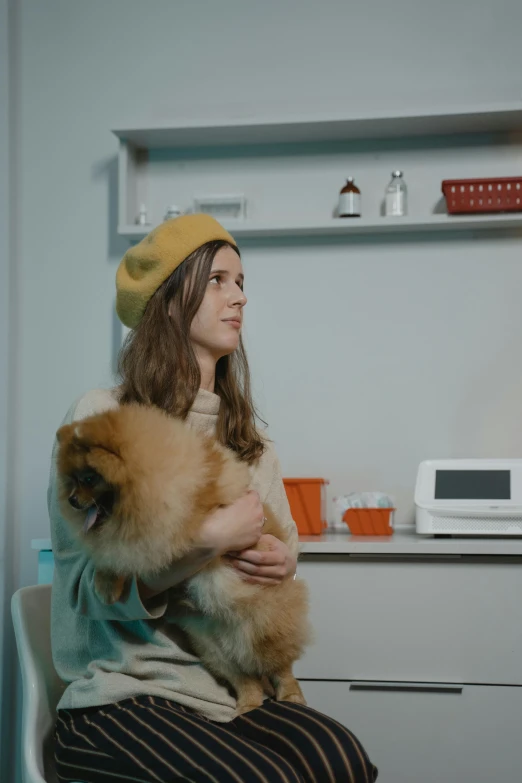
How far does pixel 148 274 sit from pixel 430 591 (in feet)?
3.81

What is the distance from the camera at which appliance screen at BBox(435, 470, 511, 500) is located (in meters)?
2.35

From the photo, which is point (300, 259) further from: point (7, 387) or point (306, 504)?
point (7, 387)

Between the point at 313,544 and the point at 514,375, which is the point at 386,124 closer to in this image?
the point at 514,375

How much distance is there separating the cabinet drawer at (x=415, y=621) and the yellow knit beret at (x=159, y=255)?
951mm

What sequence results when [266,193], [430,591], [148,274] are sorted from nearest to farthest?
1. [148,274]
2. [430,591]
3. [266,193]

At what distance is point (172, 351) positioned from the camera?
5.23 ft

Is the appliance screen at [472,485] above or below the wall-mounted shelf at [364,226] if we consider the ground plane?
below

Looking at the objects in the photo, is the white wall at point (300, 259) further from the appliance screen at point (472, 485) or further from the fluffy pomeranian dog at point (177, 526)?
the fluffy pomeranian dog at point (177, 526)

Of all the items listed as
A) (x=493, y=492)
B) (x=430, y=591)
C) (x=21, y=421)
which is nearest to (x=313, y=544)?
(x=430, y=591)

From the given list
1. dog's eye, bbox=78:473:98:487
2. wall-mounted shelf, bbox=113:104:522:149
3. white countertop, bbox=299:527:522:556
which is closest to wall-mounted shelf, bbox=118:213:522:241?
wall-mounted shelf, bbox=113:104:522:149

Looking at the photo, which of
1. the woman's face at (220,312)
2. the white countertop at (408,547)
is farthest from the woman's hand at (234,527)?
the white countertop at (408,547)

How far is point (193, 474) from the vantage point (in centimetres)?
128

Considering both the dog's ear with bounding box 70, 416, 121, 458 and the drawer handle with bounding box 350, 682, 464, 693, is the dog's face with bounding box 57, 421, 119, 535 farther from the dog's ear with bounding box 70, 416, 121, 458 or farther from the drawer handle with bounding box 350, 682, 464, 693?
the drawer handle with bounding box 350, 682, 464, 693

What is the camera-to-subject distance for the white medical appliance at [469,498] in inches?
90.3
